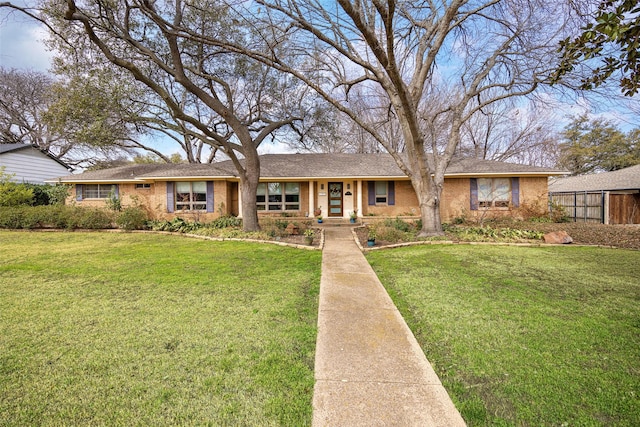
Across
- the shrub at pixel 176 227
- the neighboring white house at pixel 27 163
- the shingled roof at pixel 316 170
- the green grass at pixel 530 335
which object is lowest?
the green grass at pixel 530 335

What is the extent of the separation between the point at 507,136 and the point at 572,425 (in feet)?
93.7

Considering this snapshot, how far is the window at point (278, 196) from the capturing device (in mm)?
15516

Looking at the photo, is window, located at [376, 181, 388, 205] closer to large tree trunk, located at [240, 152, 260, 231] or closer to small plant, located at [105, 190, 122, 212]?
large tree trunk, located at [240, 152, 260, 231]

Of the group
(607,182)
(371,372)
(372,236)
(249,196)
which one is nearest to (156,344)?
(371,372)

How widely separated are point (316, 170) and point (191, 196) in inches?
276

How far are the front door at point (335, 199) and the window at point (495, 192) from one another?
24.2ft

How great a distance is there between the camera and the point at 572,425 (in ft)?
6.25

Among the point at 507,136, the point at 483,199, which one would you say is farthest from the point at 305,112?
the point at 507,136

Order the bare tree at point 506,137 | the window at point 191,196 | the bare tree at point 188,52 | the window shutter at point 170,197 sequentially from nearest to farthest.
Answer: the bare tree at point 188,52
the window shutter at point 170,197
the window at point 191,196
the bare tree at point 506,137

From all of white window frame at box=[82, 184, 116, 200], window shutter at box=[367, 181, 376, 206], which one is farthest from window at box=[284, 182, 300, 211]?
white window frame at box=[82, 184, 116, 200]

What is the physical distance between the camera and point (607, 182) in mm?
17891

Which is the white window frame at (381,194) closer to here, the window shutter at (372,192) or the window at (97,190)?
the window shutter at (372,192)

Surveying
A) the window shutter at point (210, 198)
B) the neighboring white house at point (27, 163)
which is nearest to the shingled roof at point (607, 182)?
the window shutter at point (210, 198)

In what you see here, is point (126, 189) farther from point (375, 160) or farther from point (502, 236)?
point (502, 236)
